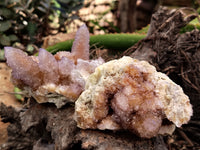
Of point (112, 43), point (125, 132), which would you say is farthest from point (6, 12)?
point (125, 132)

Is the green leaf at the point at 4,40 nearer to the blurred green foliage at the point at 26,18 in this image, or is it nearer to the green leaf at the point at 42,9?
the blurred green foliage at the point at 26,18

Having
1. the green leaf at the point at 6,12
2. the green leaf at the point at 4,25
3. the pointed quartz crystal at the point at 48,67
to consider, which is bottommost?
the pointed quartz crystal at the point at 48,67


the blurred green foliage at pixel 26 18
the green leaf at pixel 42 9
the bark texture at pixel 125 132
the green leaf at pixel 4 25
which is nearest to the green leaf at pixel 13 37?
the blurred green foliage at pixel 26 18

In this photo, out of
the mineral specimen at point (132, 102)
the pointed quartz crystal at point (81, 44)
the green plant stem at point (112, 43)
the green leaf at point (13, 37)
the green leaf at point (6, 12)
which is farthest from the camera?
the green leaf at point (13, 37)

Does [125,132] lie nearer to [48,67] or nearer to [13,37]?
[48,67]

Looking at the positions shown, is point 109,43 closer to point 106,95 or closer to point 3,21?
point 106,95

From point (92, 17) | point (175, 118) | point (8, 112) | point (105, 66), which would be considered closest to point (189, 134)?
point (175, 118)

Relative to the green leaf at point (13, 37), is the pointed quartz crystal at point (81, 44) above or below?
above
